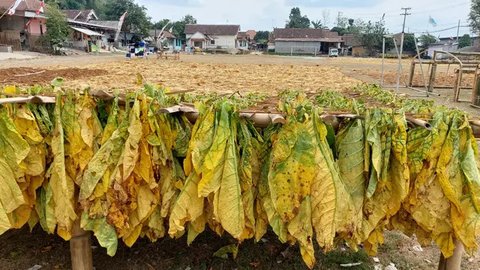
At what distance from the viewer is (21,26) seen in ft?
101

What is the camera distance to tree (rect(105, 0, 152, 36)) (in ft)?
160

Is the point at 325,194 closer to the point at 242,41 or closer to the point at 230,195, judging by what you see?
the point at 230,195

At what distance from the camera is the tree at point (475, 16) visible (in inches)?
1852

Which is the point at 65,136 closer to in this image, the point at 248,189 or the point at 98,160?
the point at 98,160

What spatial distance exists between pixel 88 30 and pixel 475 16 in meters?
44.1

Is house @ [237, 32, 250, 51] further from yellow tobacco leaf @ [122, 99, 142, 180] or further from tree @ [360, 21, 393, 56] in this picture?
yellow tobacco leaf @ [122, 99, 142, 180]

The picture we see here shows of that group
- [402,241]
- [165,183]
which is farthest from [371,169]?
[402,241]

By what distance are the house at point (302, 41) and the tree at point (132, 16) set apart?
17.9 m

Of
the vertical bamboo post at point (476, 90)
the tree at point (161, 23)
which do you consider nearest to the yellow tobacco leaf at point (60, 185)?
the vertical bamboo post at point (476, 90)

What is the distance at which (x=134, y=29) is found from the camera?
167 ft

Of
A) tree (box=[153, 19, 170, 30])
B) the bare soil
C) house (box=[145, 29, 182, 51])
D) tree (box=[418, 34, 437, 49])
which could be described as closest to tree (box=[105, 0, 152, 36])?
house (box=[145, 29, 182, 51])

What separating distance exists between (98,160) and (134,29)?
170 feet

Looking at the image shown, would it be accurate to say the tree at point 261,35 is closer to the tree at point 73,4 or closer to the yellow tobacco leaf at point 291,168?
the tree at point 73,4

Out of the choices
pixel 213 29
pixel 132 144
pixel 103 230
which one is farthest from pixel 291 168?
pixel 213 29
